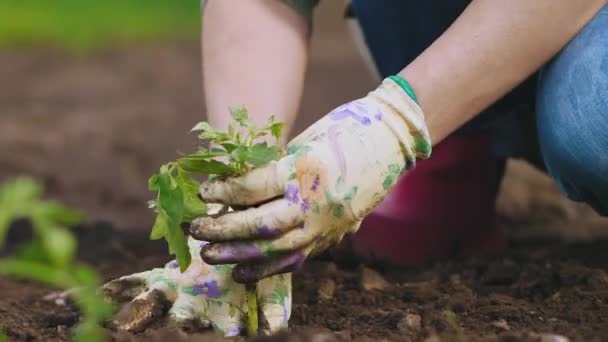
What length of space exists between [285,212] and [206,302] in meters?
0.23

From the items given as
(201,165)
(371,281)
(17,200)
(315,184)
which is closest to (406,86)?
(315,184)

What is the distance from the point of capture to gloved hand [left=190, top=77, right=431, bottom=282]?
1317 millimetres

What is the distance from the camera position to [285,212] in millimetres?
1313

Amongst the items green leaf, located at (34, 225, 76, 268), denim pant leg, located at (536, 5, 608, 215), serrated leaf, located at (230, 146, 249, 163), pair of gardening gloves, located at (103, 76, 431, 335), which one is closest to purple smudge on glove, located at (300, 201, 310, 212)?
pair of gardening gloves, located at (103, 76, 431, 335)

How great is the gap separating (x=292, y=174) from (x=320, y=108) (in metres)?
2.71

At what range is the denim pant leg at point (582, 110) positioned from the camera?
5.29ft

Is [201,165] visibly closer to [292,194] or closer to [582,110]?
[292,194]

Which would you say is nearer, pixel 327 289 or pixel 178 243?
pixel 178 243

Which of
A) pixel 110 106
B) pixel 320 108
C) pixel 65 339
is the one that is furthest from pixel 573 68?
pixel 110 106

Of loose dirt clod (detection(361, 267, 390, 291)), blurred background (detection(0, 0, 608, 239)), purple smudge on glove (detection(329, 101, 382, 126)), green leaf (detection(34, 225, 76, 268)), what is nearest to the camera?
green leaf (detection(34, 225, 76, 268))

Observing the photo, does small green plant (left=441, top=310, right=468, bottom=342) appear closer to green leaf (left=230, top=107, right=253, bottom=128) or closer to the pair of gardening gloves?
the pair of gardening gloves

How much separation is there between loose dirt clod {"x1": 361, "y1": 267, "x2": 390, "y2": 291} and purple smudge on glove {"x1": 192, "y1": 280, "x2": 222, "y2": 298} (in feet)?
1.27

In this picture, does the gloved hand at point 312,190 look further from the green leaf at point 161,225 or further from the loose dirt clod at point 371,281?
the loose dirt clod at point 371,281

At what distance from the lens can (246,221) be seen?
1.31 meters
